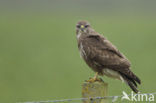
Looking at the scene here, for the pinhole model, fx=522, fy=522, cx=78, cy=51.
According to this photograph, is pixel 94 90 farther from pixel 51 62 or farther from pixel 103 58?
pixel 51 62

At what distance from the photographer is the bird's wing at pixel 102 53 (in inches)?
291

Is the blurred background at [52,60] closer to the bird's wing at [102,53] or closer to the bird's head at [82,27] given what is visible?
the bird's head at [82,27]

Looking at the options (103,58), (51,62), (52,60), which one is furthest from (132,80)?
(52,60)

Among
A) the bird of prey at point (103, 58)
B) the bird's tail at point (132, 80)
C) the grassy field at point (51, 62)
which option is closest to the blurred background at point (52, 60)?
the grassy field at point (51, 62)

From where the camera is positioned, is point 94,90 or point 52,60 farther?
point 52,60

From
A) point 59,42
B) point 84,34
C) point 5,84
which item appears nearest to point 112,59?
point 84,34

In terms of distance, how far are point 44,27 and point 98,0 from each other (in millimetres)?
41084

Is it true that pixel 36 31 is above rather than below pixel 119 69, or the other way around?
above

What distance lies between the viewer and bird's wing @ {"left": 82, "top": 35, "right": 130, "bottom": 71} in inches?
291

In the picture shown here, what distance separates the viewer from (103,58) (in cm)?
751

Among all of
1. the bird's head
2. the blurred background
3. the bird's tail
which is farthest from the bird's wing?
the blurred background

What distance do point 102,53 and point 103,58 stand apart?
89mm

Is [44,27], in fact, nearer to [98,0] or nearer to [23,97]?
[23,97]

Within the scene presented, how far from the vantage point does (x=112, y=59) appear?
746 centimetres
